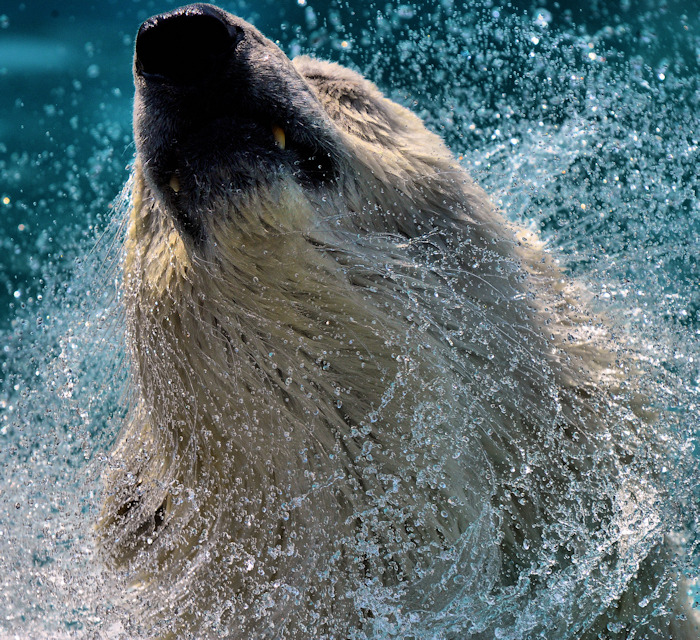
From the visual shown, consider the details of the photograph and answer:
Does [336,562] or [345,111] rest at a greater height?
[345,111]

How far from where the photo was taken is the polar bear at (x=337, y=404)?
184 cm

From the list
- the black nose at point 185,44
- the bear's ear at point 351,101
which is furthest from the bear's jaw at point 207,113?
the bear's ear at point 351,101

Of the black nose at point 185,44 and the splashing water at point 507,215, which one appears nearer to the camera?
the black nose at point 185,44

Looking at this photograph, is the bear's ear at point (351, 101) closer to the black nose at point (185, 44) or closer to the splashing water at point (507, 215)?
the black nose at point (185, 44)

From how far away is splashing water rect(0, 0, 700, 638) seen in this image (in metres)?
2.46

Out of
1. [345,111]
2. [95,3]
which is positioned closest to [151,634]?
[345,111]

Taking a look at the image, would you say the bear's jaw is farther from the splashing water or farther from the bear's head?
the splashing water

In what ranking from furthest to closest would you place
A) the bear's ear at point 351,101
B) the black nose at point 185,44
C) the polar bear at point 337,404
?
the bear's ear at point 351,101 < the polar bear at point 337,404 < the black nose at point 185,44

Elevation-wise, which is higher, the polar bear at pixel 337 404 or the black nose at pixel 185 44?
the black nose at pixel 185 44

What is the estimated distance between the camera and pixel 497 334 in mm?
2240

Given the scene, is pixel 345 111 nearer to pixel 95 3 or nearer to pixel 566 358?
pixel 566 358

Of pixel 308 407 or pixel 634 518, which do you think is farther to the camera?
pixel 634 518

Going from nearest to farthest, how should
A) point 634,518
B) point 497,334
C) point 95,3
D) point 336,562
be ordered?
point 336,562 < point 497,334 < point 634,518 < point 95,3

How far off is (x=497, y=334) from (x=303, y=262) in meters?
0.67
